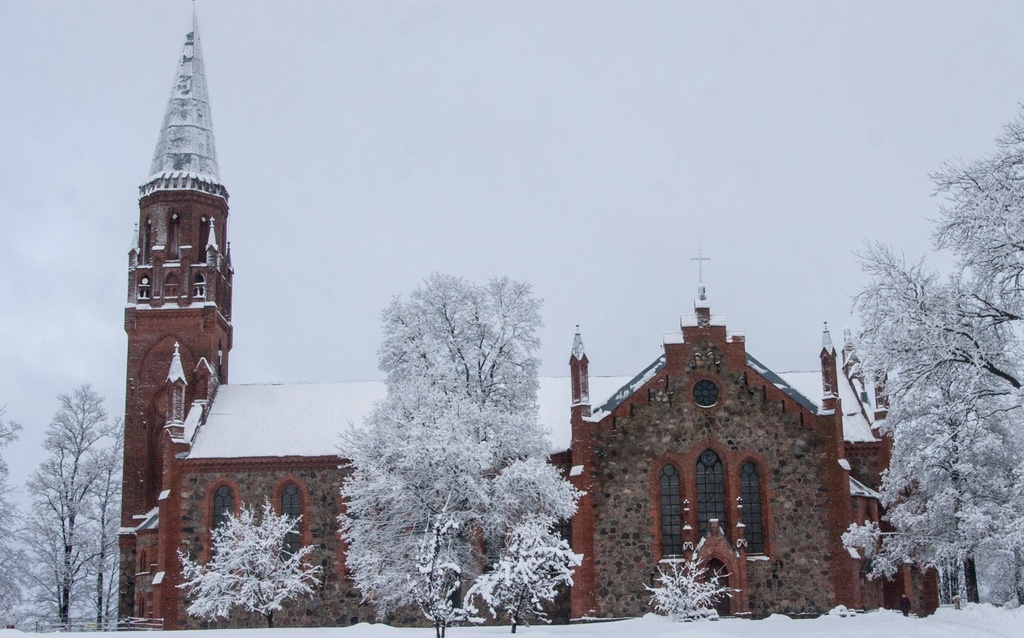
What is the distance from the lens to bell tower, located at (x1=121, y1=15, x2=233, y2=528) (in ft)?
167

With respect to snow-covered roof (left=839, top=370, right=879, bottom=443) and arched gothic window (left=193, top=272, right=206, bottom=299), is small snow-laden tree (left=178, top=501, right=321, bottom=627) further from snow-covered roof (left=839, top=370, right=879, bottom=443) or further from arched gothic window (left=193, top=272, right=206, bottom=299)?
snow-covered roof (left=839, top=370, right=879, bottom=443)

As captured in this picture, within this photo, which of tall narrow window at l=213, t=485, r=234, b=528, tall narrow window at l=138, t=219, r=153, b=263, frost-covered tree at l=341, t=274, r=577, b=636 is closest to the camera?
frost-covered tree at l=341, t=274, r=577, b=636

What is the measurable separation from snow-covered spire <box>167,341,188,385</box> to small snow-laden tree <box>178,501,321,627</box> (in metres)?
7.51

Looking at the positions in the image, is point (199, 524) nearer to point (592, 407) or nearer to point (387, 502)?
point (387, 502)

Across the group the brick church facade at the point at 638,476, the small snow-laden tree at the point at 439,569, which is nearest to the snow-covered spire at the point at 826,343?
the brick church facade at the point at 638,476

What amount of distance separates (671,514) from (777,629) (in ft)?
31.1

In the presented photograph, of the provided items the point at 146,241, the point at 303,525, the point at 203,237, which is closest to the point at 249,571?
the point at 303,525

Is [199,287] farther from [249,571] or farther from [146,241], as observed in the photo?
[249,571]

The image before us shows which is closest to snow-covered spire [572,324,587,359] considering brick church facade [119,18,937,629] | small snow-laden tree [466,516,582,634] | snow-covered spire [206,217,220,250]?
brick church facade [119,18,937,629]

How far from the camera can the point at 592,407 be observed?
45.0m

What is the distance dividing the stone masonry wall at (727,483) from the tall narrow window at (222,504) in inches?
614

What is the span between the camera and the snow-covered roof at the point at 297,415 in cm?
4666

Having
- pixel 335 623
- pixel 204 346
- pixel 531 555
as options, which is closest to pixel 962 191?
pixel 531 555

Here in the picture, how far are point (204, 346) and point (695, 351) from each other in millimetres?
23835
